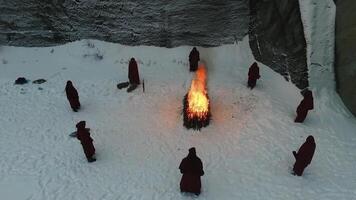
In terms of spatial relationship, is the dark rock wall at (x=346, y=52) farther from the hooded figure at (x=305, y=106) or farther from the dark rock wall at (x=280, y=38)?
the hooded figure at (x=305, y=106)

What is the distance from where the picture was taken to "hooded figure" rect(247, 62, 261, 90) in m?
16.6

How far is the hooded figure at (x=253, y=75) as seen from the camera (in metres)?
16.6

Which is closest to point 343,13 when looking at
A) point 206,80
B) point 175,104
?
point 206,80

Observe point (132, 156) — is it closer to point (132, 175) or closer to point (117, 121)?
point (132, 175)

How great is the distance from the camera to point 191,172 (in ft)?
39.0

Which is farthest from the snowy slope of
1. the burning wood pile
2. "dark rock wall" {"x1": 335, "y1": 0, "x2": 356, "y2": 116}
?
"dark rock wall" {"x1": 335, "y1": 0, "x2": 356, "y2": 116}

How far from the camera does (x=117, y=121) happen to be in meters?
15.5

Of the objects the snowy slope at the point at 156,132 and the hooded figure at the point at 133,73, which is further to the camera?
the hooded figure at the point at 133,73

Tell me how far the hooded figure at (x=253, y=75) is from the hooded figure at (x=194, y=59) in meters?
2.29

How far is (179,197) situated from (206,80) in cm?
649

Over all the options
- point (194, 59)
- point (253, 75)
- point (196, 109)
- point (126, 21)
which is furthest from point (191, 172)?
point (126, 21)

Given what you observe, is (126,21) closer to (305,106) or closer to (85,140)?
(85,140)

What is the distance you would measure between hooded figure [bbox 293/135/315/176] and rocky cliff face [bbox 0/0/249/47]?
7804 millimetres

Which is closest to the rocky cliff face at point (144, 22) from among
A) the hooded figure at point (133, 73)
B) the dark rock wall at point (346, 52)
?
the dark rock wall at point (346, 52)
